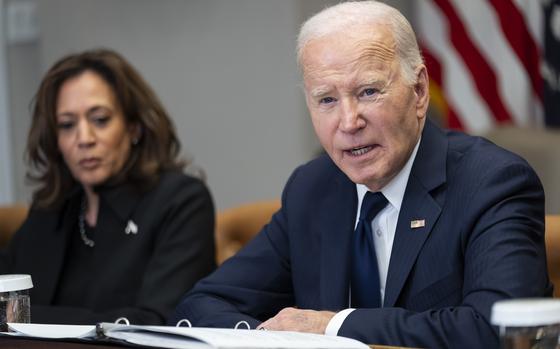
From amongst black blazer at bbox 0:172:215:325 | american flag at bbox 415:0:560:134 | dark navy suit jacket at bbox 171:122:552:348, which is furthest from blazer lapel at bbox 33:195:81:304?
american flag at bbox 415:0:560:134

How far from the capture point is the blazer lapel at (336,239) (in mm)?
2824

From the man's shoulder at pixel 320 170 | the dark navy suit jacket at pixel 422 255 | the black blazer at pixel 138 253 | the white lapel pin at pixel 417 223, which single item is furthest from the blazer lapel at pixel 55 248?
the white lapel pin at pixel 417 223

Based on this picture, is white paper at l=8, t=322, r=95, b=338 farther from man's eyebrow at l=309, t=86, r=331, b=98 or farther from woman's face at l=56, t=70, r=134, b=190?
woman's face at l=56, t=70, r=134, b=190

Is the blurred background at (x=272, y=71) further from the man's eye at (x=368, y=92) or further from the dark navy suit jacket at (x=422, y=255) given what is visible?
the man's eye at (x=368, y=92)

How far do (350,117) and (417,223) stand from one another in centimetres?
31

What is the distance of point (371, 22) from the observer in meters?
2.67

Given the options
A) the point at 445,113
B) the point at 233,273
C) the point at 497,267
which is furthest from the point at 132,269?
the point at 445,113

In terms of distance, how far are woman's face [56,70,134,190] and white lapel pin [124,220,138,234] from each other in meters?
0.19

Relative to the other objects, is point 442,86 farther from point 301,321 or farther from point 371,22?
point 301,321

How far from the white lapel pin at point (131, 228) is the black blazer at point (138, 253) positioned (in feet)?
0.04

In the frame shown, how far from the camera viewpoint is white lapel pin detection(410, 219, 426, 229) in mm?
2686

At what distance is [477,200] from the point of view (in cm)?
259

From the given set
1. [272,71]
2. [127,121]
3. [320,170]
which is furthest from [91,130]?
[272,71]

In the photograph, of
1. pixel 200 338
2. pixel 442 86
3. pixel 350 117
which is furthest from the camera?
pixel 442 86
